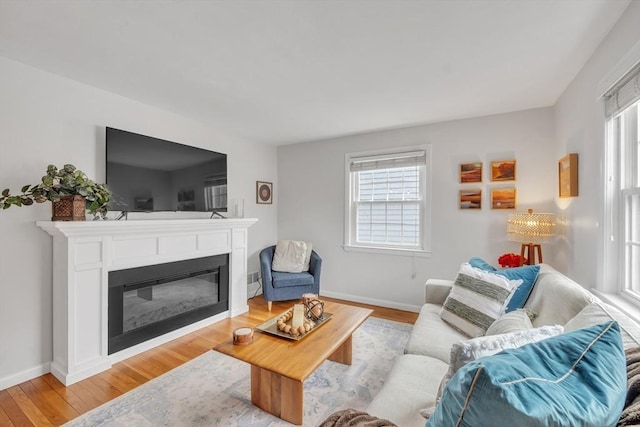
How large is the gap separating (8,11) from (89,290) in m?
1.86

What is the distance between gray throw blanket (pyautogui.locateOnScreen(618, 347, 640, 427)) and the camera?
2.03 ft

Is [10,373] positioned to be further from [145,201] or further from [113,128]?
[113,128]

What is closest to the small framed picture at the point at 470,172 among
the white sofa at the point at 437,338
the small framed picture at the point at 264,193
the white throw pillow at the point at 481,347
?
the white sofa at the point at 437,338

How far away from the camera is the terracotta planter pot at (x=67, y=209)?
83.1 inches

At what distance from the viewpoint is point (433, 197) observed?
11.5 feet

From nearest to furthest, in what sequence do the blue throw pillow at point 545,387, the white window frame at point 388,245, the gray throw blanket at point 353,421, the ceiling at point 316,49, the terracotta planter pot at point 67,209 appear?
the blue throw pillow at point 545,387
the gray throw blanket at point 353,421
the ceiling at point 316,49
the terracotta planter pot at point 67,209
the white window frame at point 388,245

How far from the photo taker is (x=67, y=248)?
210 cm

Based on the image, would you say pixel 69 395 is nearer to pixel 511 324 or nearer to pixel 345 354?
pixel 345 354

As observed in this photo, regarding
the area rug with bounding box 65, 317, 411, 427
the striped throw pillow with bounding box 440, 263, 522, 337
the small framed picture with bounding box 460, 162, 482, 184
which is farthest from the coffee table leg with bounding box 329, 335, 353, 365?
the small framed picture with bounding box 460, 162, 482, 184

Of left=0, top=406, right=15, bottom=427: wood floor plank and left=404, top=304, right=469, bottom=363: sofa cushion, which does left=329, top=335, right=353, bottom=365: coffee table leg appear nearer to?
left=404, top=304, right=469, bottom=363: sofa cushion

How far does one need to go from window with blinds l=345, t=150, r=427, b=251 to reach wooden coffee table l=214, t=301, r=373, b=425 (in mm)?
2027

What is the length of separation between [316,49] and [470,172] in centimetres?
233

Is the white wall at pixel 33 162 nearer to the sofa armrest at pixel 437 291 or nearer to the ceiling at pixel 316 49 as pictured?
the ceiling at pixel 316 49

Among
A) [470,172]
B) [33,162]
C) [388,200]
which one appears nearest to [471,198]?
[470,172]
